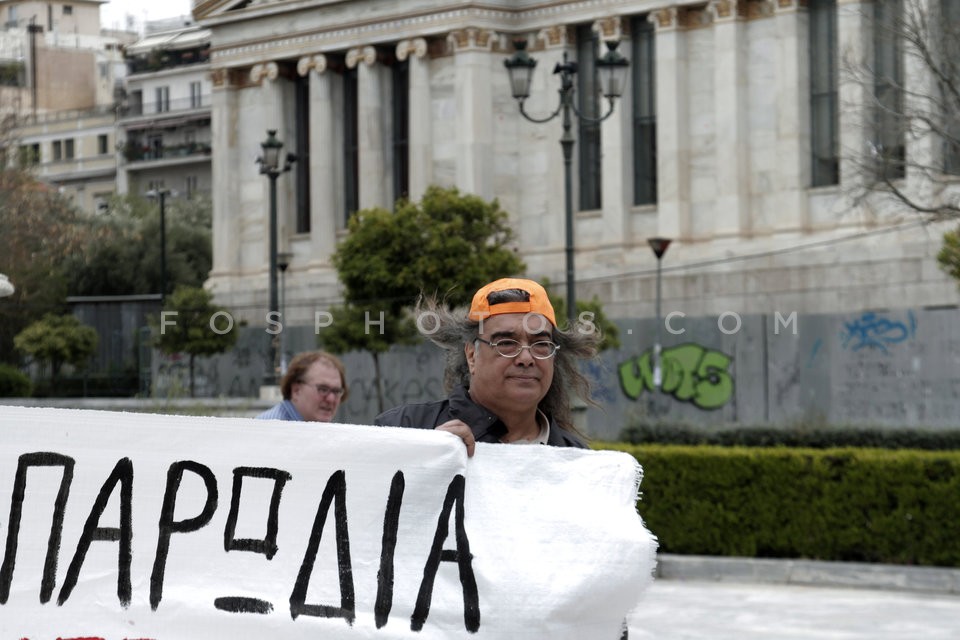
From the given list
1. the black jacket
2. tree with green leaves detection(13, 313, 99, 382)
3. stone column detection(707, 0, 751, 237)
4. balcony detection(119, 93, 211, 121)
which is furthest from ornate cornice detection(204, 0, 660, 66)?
the black jacket

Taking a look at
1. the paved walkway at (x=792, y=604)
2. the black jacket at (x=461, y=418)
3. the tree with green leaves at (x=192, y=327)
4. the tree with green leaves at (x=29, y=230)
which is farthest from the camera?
the tree with green leaves at (x=192, y=327)

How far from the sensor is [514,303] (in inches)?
202

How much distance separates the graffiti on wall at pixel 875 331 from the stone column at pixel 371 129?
1766 cm

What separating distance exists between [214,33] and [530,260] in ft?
46.6

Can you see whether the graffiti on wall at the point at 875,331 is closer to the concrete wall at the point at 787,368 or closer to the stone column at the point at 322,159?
the concrete wall at the point at 787,368

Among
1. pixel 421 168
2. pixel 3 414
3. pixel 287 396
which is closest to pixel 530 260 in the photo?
pixel 421 168

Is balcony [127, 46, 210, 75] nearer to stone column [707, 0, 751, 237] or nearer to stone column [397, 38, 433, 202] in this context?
stone column [397, 38, 433, 202]

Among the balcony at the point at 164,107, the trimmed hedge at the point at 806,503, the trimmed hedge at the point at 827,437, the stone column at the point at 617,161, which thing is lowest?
the trimmed hedge at the point at 806,503

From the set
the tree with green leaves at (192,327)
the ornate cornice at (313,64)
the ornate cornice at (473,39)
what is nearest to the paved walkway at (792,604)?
the tree with green leaves at (192,327)

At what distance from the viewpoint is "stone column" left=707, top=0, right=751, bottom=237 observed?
4466 cm

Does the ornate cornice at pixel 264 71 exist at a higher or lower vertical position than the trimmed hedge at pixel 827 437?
higher

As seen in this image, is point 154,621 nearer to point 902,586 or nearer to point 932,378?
point 902,586

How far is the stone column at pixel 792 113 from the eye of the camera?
4381cm

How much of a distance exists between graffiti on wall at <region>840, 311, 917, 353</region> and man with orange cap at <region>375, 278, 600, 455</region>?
31540 millimetres
